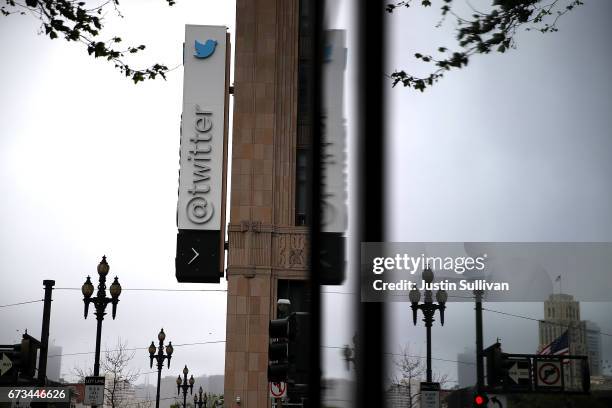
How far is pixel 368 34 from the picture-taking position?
5.58ft

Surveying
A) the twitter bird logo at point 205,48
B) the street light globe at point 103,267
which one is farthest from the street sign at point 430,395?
the twitter bird logo at point 205,48

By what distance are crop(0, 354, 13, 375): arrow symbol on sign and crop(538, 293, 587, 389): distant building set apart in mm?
18770

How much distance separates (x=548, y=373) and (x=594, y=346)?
0.10m

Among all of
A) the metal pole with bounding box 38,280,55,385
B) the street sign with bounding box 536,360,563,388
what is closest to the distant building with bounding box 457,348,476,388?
the street sign with bounding box 536,360,563,388

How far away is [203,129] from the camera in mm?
31672

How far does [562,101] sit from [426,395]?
1.97ft

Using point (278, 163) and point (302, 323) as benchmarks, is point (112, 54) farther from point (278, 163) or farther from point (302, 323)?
point (278, 163)

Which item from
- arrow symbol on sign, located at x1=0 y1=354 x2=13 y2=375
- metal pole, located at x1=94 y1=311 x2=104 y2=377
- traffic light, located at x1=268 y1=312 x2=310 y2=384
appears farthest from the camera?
arrow symbol on sign, located at x1=0 y1=354 x2=13 y2=375

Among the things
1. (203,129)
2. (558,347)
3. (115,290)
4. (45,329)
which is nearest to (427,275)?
(558,347)

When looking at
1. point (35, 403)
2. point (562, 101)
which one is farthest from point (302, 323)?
point (35, 403)

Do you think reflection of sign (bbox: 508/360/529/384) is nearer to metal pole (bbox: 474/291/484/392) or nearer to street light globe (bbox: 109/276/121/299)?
metal pole (bbox: 474/291/484/392)

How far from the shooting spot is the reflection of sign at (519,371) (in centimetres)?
151

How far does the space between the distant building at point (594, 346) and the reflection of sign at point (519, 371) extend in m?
0.12

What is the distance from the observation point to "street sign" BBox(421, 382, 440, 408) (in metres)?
1.54
